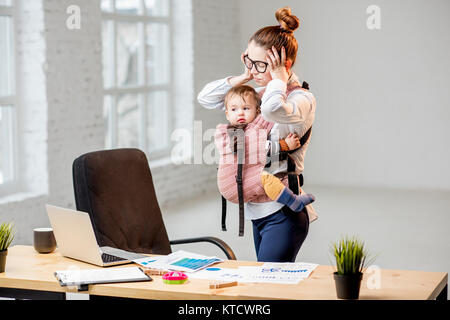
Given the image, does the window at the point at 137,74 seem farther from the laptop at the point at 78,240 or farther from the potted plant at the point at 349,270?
the potted plant at the point at 349,270

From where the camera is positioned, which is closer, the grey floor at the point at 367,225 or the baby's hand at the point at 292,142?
the baby's hand at the point at 292,142

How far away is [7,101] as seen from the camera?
526 cm

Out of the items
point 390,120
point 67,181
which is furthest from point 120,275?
point 390,120

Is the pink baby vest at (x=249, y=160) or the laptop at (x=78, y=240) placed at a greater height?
the pink baby vest at (x=249, y=160)

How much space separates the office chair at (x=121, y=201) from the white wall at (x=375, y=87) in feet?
19.0

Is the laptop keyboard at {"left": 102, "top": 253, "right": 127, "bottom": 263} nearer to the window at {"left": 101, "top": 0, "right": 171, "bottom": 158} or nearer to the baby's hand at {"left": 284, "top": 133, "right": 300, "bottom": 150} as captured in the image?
the baby's hand at {"left": 284, "top": 133, "right": 300, "bottom": 150}

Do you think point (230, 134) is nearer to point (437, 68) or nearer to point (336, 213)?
point (336, 213)

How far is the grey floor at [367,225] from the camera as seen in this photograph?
5.26 meters

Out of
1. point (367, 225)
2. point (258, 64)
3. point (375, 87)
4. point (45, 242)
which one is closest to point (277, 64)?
point (258, 64)

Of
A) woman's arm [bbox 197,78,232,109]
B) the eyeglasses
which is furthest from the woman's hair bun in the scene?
woman's arm [bbox 197,78,232,109]

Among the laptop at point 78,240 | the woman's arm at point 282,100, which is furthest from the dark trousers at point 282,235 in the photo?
the laptop at point 78,240

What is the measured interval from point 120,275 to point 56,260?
1.30ft

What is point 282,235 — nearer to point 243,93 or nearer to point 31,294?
point 243,93

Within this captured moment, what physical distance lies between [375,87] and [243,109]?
20.4ft
